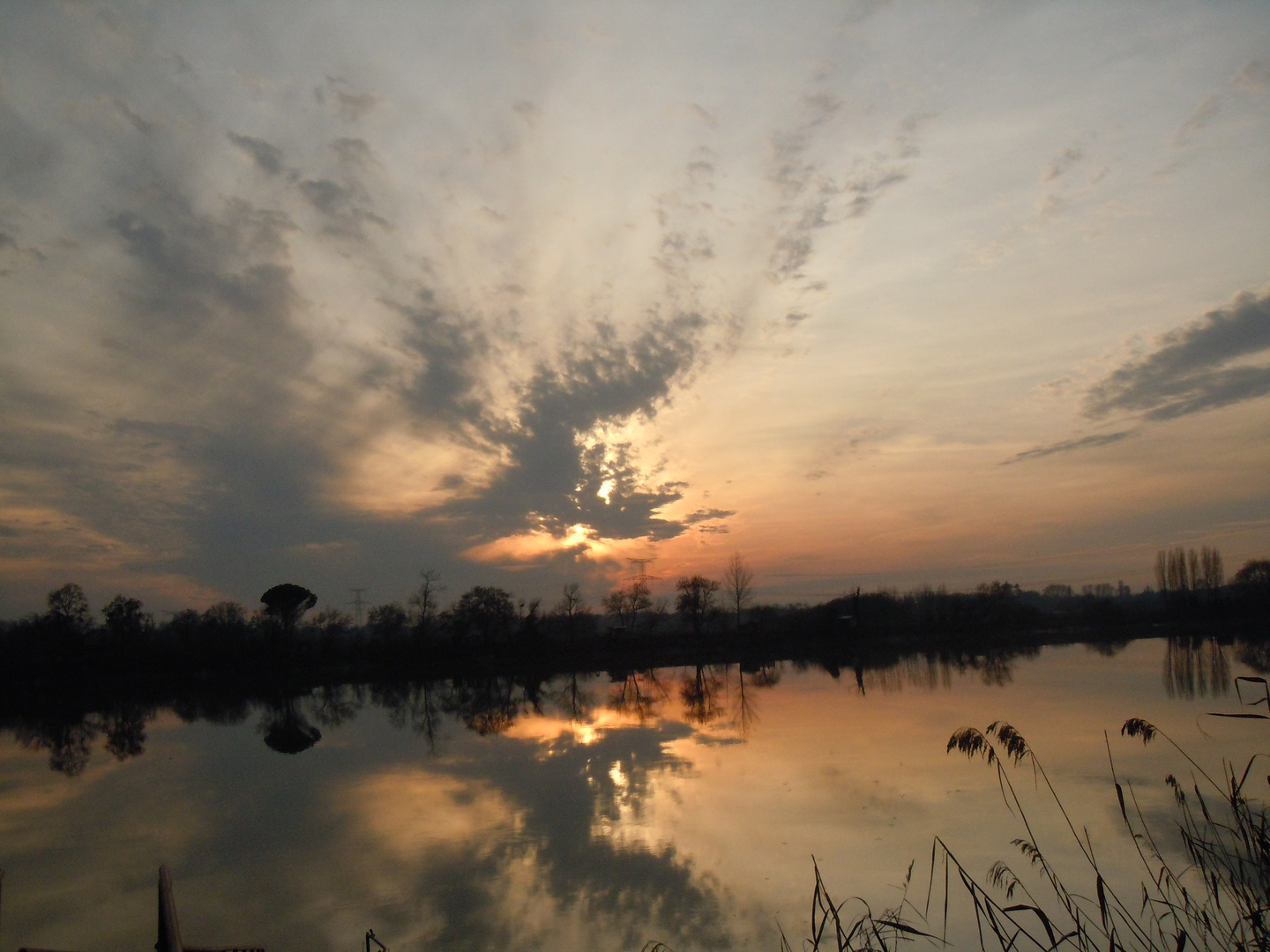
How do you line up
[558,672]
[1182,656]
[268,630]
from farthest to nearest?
[268,630] → [558,672] → [1182,656]

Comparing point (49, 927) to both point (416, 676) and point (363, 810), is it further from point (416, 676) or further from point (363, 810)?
point (416, 676)

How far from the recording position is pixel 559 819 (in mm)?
13930

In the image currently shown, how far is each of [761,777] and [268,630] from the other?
60.8m

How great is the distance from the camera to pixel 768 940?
8.59 meters

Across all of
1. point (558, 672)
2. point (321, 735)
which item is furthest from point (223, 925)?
point (558, 672)

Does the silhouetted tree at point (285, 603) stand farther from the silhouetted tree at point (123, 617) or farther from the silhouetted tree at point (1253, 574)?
the silhouetted tree at point (1253, 574)

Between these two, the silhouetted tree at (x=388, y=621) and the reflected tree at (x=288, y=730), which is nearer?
the reflected tree at (x=288, y=730)

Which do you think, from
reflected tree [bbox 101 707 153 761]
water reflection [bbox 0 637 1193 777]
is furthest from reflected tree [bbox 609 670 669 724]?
reflected tree [bbox 101 707 153 761]

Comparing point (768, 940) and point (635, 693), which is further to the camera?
point (635, 693)

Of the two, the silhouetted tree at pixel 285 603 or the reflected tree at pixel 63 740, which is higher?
the silhouetted tree at pixel 285 603

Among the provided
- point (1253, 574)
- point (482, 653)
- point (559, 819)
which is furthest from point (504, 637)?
point (1253, 574)

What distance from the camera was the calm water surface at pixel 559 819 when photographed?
9930 millimetres

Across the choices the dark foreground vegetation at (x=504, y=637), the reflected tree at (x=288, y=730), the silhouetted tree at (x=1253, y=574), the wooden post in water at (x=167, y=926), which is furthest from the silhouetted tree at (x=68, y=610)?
the silhouetted tree at (x=1253, y=574)

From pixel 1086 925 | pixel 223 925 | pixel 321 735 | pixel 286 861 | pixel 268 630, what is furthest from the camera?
pixel 268 630
